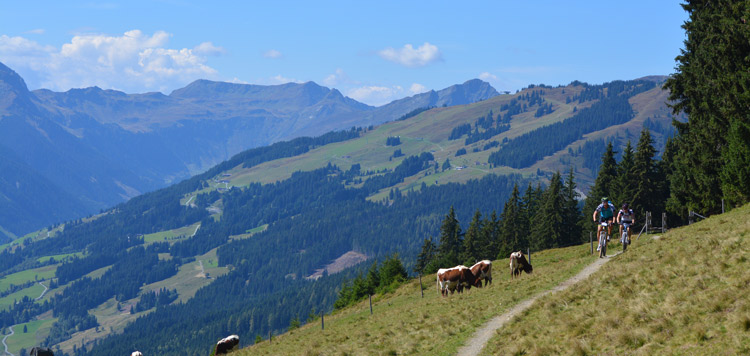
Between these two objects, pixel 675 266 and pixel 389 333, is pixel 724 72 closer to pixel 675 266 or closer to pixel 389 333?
pixel 675 266

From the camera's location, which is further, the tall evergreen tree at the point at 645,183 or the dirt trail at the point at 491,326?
the tall evergreen tree at the point at 645,183

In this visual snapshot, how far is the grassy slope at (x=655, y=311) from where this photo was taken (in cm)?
1416

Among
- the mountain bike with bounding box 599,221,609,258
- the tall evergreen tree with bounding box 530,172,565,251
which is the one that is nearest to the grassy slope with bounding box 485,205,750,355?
the mountain bike with bounding box 599,221,609,258

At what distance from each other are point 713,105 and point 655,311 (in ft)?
116

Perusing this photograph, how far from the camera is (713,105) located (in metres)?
45.1

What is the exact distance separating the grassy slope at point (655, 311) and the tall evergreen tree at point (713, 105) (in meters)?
20.0

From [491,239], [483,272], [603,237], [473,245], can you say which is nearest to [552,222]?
[491,239]

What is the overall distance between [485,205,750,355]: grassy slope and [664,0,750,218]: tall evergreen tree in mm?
19960

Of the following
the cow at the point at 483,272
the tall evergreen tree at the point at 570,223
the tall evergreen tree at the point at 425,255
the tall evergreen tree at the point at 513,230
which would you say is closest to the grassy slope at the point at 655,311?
the cow at the point at 483,272

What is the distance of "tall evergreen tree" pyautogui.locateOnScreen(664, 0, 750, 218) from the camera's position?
4072cm

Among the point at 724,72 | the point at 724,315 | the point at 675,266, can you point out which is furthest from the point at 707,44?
the point at 724,315

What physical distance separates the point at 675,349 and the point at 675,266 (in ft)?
29.3

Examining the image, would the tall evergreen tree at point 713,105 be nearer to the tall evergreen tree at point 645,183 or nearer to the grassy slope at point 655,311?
the grassy slope at point 655,311

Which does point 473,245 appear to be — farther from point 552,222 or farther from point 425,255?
point 552,222
